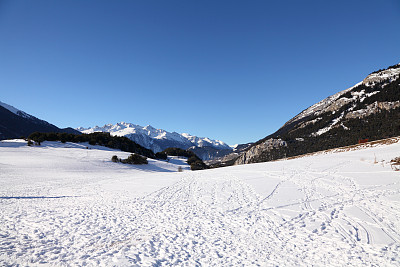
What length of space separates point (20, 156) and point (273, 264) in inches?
1754

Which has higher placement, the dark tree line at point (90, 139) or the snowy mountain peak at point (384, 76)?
the snowy mountain peak at point (384, 76)

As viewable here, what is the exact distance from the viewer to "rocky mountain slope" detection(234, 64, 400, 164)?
8169cm

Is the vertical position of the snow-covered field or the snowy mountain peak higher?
the snowy mountain peak

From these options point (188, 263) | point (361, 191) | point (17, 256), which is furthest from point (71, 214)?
point (361, 191)

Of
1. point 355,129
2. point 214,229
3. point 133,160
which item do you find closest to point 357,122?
point 355,129

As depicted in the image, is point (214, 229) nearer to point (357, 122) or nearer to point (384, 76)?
point (357, 122)

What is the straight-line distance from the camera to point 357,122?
97438mm

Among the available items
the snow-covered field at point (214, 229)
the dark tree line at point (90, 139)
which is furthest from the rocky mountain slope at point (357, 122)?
the dark tree line at point (90, 139)

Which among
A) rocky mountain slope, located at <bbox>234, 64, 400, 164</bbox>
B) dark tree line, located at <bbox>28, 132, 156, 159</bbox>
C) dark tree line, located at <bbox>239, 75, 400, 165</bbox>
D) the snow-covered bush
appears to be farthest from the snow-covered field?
dark tree line, located at <bbox>239, 75, 400, 165</bbox>

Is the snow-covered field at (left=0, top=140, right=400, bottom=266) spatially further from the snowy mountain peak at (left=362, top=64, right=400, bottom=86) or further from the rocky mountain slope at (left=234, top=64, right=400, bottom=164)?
the snowy mountain peak at (left=362, top=64, right=400, bottom=86)

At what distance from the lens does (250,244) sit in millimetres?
5055

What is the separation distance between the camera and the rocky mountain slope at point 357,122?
8169cm

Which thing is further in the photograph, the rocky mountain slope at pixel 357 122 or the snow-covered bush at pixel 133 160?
the rocky mountain slope at pixel 357 122

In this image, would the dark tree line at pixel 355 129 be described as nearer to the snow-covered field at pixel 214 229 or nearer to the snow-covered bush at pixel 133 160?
the snow-covered bush at pixel 133 160
